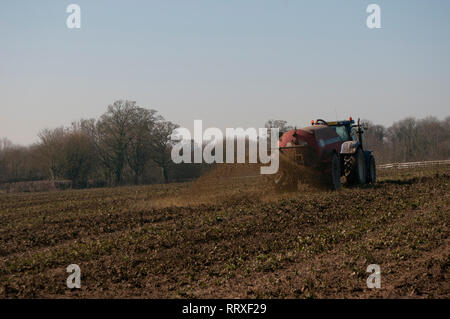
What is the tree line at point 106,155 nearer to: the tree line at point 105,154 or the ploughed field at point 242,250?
the tree line at point 105,154

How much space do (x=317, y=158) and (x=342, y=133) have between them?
360 centimetres

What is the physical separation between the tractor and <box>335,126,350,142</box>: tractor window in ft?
1.05

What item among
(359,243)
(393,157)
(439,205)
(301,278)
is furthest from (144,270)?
(393,157)

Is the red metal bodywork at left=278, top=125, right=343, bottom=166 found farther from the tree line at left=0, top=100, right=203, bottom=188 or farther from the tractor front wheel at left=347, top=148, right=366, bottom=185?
the tree line at left=0, top=100, right=203, bottom=188

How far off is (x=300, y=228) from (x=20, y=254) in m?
6.29

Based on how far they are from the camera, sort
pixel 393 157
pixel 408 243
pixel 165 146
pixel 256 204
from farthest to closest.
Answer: pixel 393 157 → pixel 165 146 → pixel 256 204 → pixel 408 243

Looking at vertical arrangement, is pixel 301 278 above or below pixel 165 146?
below

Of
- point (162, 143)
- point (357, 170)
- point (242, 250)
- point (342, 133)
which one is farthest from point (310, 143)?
point (162, 143)

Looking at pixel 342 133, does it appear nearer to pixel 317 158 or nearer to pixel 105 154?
pixel 317 158

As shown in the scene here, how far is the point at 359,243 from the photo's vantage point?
890 centimetres

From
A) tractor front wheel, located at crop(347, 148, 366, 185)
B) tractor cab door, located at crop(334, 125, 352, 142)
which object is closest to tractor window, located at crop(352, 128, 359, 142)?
tractor cab door, located at crop(334, 125, 352, 142)

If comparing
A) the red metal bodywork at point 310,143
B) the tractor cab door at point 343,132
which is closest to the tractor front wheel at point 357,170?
the tractor cab door at point 343,132

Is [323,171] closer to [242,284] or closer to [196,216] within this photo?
[196,216]

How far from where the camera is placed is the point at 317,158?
648 inches
